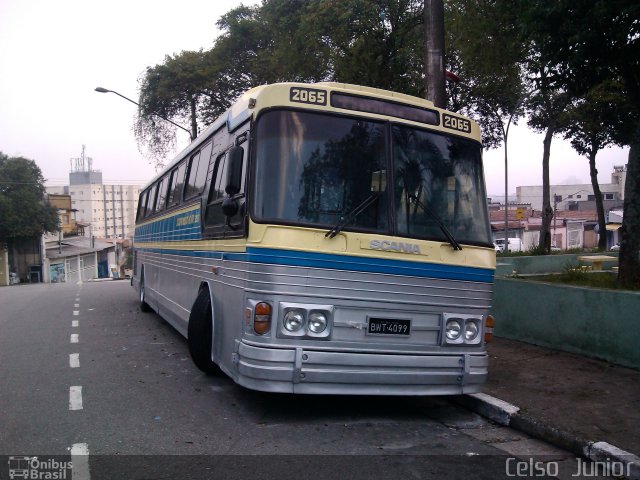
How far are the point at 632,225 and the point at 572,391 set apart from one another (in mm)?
3353

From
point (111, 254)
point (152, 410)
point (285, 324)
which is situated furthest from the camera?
point (111, 254)

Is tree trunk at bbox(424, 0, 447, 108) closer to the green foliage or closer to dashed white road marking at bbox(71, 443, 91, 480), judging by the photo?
the green foliage

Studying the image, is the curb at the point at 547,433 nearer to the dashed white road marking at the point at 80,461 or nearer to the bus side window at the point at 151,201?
the dashed white road marking at the point at 80,461

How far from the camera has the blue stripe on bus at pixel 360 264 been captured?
553 cm

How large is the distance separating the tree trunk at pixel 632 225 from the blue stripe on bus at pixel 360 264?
12.6 ft

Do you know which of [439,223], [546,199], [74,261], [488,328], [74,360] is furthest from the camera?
[74,261]

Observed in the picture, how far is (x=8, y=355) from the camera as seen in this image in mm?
9391

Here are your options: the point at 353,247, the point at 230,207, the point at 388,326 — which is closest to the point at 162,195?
the point at 230,207

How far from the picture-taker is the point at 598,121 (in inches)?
733

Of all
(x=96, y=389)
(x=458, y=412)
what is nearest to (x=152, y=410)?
(x=96, y=389)

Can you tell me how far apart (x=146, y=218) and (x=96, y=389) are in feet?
26.7

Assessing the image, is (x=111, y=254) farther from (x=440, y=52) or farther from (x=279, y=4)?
(x=440, y=52)

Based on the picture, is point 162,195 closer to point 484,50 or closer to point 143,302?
point 143,302

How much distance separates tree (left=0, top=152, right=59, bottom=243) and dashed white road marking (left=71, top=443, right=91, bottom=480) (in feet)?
163
